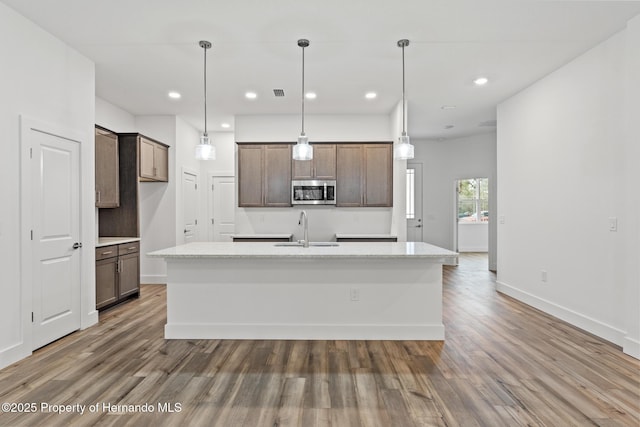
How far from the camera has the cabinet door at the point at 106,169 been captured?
451 cm

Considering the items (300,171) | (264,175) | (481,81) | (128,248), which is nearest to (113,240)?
(128,248)

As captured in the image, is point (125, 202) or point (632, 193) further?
point (125, 202)

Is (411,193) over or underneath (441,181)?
underneath

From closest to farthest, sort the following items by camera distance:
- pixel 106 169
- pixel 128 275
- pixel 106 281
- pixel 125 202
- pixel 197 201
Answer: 1. pixel 106 281
2. pixel 106 169
3. pixel 128 275
4. pixel 125 202
5. pixel 197 201

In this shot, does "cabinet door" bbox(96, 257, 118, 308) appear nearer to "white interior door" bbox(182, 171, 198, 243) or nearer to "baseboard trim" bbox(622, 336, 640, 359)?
"white interior door" bbox(182, 171, 198, 243)

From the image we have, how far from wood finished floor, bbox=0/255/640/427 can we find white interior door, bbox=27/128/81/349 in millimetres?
247

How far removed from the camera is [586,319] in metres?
3.59

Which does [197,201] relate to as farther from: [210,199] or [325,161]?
[325,161]

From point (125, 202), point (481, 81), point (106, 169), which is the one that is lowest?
point (125, 202)

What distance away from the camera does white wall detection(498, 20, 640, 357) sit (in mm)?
3193

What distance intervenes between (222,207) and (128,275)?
261 cm

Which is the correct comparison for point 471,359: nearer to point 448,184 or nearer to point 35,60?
point 35,60

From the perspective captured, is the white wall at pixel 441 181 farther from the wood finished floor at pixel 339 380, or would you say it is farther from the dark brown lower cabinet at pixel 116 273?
the dark brown lower cabinet at pixel 116 273

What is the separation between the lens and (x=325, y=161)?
19.1 feet
